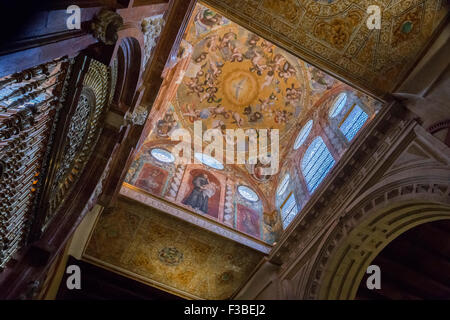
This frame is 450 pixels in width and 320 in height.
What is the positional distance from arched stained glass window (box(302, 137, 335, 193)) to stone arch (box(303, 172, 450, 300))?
237cm

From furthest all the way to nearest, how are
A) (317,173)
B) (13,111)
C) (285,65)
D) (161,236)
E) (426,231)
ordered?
1. (285,65)
2. (317,173)
3. (161,236)
4. (426,231)
5. (13,111)

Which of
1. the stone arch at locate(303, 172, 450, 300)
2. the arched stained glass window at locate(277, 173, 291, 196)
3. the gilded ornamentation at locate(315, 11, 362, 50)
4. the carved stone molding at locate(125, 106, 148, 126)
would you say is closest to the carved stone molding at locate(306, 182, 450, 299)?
the stone arch at locate(303, 172, 450, 300)

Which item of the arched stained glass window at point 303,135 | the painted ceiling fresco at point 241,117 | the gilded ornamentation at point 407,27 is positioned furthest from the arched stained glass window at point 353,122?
the arched stained glass window at point 303,135

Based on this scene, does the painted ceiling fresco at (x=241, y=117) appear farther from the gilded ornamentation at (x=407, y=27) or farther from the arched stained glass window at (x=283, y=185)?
the gilded ornamentation at (x=407, y=27)

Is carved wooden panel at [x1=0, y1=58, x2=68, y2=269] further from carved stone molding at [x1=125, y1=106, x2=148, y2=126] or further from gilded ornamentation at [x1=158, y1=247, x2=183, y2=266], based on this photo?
gilded ornamentation at [x1=158, y1=247, x2=183, y2=266]

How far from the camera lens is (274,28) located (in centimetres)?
634

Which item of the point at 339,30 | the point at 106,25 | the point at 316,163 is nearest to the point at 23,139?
the point at 106,25

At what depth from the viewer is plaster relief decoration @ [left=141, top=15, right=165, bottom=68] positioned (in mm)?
4217

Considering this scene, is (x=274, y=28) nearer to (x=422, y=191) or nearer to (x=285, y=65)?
(x=422, y=191)

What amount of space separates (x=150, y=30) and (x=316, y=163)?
6.73 metres

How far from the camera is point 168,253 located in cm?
871

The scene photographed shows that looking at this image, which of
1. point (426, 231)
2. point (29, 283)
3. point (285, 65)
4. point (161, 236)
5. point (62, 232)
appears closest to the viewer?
point (29, 283)

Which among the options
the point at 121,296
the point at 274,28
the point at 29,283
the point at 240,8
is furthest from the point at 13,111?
the point at 121,296

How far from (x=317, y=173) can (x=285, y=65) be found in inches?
215
